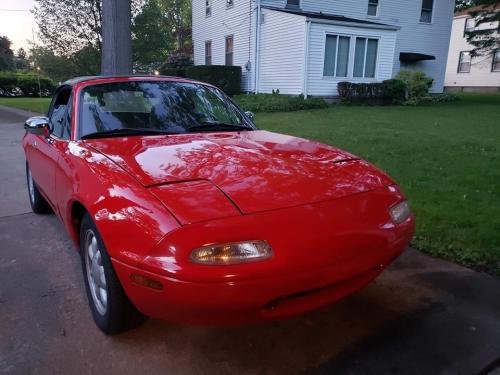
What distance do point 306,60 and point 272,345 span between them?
14.8 metres

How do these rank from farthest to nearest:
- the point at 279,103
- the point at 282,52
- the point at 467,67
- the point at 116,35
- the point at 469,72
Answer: the point at 467,67 → the point at 469,72 → the point at 282,52 → the point at 279,103 → the point at 116,35

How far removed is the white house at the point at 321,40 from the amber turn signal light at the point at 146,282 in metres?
15.0

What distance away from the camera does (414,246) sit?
351 centimetres

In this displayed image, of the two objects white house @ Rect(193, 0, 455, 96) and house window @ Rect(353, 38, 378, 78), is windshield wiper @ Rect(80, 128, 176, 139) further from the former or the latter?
house window @ Rect(353, 38, 378, 78)

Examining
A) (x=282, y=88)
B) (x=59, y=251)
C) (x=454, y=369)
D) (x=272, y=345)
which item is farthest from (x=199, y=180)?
(x=282, y=88)

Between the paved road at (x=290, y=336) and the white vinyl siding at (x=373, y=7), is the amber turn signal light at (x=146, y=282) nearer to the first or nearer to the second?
the paved road at (x=290, y=336)

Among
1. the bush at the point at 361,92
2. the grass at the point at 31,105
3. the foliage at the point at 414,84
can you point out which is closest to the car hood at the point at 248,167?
the grass at the point at 31,105

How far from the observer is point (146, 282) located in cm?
179

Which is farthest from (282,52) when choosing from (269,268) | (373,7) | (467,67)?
(467,67)

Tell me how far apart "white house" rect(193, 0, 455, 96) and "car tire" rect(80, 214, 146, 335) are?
1460 centimetres

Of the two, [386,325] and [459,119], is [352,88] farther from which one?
[386,325]

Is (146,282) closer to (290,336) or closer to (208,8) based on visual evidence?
(290,336)

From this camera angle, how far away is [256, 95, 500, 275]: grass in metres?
3.52

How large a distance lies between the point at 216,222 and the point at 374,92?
1648cm
